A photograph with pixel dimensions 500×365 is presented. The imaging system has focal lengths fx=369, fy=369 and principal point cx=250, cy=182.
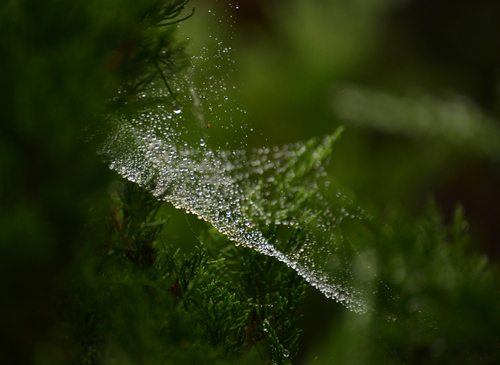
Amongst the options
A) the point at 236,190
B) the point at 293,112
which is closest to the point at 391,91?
the point at 293,112

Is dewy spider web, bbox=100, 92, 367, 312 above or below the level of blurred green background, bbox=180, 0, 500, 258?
below

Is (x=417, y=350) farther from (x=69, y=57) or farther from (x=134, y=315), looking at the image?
(x=69, y=57)

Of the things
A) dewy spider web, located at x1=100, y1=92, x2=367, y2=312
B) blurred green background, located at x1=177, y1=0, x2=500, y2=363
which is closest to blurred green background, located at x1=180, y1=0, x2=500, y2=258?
blurred green background, located at x1=177, y1=0, x2=500, y2=363

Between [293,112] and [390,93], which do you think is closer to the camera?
[293,112]

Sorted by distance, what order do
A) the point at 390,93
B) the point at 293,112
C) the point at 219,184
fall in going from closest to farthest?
1. the point at 219,184
2. the point at 293,112
3. the point at 390,93

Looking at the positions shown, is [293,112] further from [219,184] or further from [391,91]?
[219,184]

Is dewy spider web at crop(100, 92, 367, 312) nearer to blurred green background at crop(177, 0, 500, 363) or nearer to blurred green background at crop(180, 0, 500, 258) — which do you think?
blurred green background at crop(177, 0, 500, 363)

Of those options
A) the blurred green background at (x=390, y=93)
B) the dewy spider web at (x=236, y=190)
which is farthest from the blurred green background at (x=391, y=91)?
the dewy spider web at (x=236, y=190)

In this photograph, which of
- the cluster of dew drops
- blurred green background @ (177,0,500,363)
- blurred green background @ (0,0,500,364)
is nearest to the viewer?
blurred green background @ (0,0,500,364)
